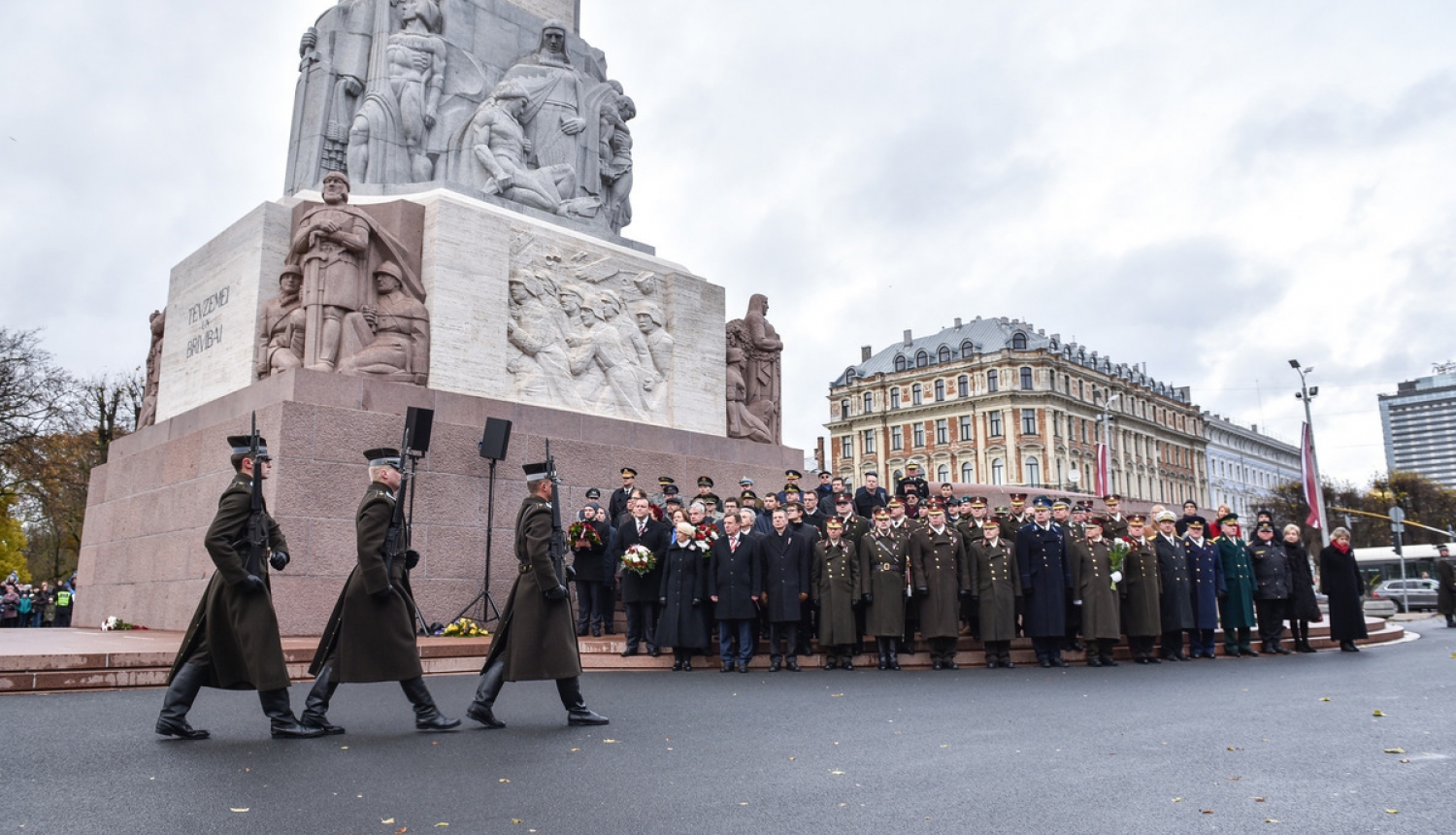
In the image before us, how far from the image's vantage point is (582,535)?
12.4m

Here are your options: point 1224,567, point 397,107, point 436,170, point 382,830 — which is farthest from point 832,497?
point 382,830

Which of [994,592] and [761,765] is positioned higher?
[994,592]

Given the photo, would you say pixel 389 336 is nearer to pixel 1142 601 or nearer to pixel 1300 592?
pixel 1142 601

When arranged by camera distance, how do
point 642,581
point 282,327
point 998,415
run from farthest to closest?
point 998,415 → point 282,327 → point 642,581

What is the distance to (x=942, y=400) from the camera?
75875mm

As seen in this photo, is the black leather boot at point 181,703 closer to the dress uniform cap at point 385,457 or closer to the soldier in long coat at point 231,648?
the soldier in long coat at point 231,648

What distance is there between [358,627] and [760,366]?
40.0ft

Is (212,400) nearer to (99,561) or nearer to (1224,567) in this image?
(99,561)

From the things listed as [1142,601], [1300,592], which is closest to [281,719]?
[1142,601]

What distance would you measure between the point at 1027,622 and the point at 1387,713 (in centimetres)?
537

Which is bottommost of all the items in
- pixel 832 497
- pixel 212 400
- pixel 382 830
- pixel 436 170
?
pixel 382 830

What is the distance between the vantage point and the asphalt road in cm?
438

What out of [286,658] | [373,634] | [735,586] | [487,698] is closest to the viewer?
[373,634]

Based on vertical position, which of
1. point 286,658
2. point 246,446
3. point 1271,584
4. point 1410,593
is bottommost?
point 286,658
